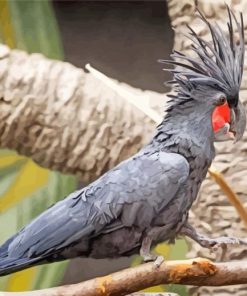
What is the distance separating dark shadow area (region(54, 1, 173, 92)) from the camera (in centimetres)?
121

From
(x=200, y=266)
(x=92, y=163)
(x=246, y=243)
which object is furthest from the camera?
(x=92, y=163)

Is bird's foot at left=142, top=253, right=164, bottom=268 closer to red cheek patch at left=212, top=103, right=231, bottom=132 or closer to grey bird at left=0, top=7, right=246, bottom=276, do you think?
grey bird at left=0, top=7, right=246, bottom=276

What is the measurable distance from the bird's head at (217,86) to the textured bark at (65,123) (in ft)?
0.69

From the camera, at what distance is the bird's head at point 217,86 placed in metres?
0.96

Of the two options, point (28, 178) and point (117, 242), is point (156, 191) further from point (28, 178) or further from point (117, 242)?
point (28, 178)

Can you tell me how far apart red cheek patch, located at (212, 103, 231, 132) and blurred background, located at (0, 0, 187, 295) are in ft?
0.81

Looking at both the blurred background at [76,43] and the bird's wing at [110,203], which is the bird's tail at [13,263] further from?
the blurred background at [76,43]

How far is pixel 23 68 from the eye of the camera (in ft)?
3.94

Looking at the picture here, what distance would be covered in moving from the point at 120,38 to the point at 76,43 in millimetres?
84

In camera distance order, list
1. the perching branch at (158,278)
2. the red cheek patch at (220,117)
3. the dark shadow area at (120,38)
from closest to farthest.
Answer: the perching branch at (158,278) < the red cheek patch at (220,117) < the dark shadow area at (120,38)

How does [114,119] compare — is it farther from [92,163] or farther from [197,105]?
[197,105]

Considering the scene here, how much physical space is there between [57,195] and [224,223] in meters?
0.31

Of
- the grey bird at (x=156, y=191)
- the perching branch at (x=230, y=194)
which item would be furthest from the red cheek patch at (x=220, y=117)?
the perching branch at (x=230, y=194)

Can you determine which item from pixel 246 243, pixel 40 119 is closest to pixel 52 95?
pixel 40 119
